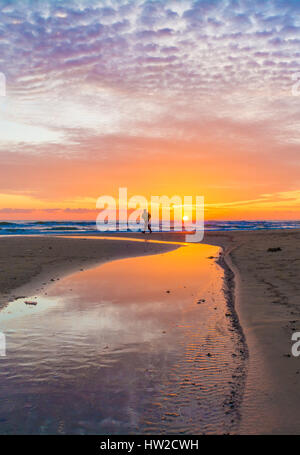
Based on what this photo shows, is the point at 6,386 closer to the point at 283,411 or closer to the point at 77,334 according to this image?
the point at 77,334

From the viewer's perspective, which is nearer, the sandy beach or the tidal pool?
the tidal pool

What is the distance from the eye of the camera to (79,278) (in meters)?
15.0

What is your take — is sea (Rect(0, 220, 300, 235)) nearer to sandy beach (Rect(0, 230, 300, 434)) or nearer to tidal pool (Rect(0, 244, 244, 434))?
sandy beach (Rect(0, 230, 300, 434))

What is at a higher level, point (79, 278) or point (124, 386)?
point (79, 278)

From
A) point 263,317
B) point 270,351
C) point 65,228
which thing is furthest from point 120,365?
point 65,228

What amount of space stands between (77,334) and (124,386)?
2.72 meters

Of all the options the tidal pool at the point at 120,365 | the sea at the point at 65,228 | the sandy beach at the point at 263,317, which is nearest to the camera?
the tidal pool at the point at 120,365

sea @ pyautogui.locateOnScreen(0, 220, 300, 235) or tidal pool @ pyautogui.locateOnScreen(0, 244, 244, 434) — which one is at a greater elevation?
sea @ pyautogui.locateOnScreen(0, 220, 300, 235)

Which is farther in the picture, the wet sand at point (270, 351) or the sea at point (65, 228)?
the sea at point (65, 228)

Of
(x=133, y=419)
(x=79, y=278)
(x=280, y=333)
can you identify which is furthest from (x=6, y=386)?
(x=79, y=278)

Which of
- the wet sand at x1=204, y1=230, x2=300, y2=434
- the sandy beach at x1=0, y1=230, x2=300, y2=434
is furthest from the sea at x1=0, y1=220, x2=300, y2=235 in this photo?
the wet sand at x1=204, y1=230, x2=300, y2=434

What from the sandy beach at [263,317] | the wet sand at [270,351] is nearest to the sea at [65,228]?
the sandy beach at [263,317]

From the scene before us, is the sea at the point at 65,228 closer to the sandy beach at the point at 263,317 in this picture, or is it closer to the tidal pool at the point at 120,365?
the sandy beach at the point at 263,317

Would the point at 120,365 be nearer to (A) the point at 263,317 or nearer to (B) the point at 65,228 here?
(A) the point at 263,317
